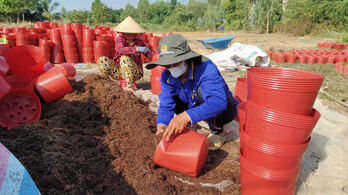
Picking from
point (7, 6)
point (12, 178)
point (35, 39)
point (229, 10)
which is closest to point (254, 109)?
point (12, 178)

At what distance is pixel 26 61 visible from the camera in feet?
9.80

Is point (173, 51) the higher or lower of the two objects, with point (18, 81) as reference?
higher

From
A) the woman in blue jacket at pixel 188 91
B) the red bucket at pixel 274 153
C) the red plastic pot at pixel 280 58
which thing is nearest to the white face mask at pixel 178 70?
the woman in blue jacket at pixel 188 91

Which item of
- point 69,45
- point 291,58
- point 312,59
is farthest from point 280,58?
point 69,45

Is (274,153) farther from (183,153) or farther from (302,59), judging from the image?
(302,59)

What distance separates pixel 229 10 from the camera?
36906 mm

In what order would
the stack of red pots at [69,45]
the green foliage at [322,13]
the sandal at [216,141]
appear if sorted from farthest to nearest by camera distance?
the green foliage at [322,13] < the stack of red pots at [69,45] < the sandal at [216,141]

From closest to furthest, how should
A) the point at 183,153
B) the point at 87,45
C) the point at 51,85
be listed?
the point at 183,153, the point at 51,85, the point at 87,45

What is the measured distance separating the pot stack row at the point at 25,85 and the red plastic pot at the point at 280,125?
2.29m

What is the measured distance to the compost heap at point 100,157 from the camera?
1520 mm

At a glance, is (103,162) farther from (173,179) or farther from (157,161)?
(173,179)

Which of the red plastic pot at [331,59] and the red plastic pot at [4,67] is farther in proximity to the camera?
the red plastic pot at [331,59]

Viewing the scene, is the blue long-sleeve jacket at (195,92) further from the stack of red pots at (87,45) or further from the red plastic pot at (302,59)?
the red plastic pot at (302,59)

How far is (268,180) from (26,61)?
10.5 feet
